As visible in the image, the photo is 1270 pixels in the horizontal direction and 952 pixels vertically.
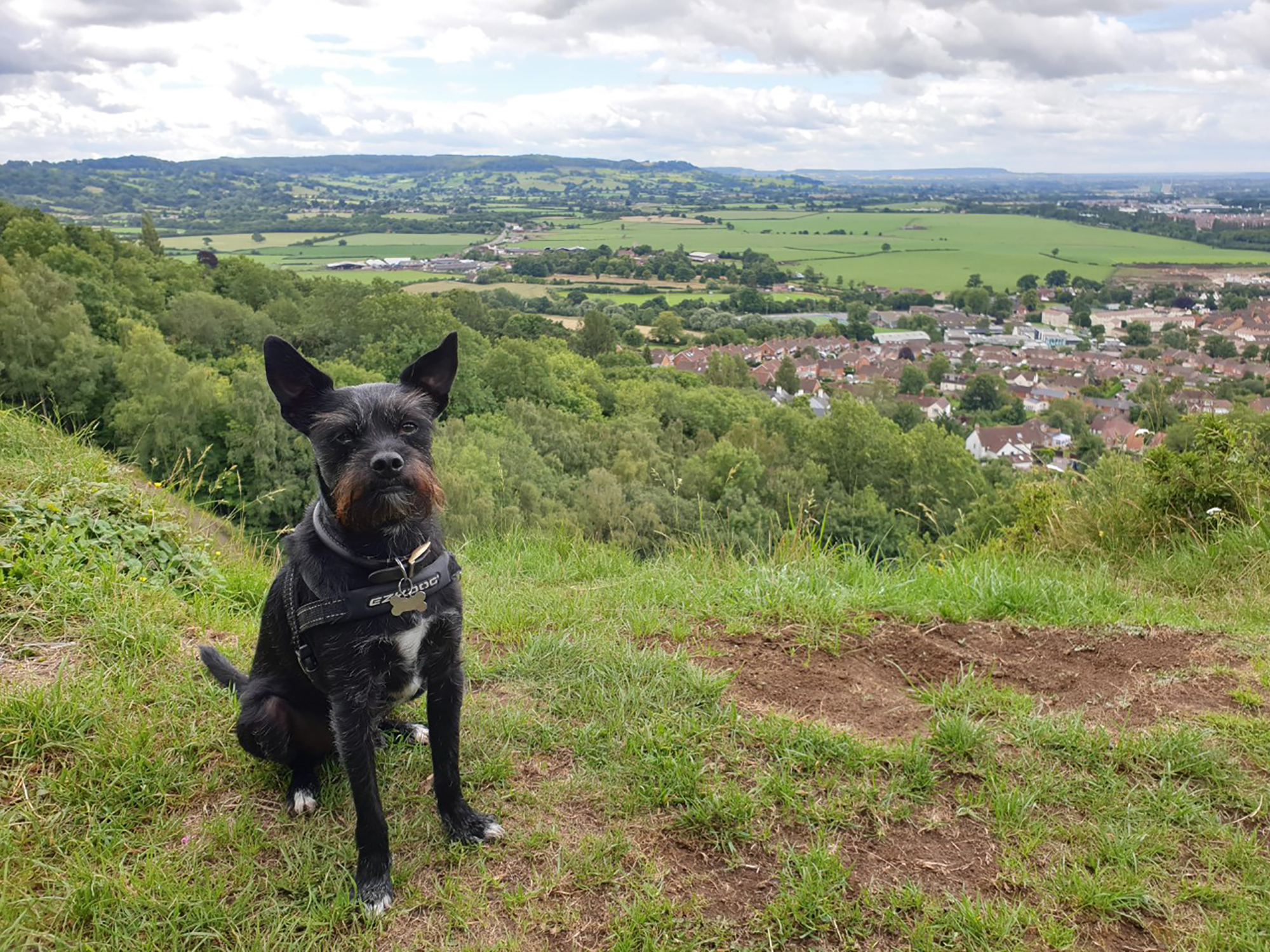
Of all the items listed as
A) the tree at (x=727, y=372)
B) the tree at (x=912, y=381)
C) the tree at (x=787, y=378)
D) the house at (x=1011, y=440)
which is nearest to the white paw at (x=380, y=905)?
the house at (x=1011, y=440)

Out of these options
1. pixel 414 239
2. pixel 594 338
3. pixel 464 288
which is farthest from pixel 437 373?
pixel 414 239

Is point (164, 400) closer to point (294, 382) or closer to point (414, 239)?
point (294, 382)

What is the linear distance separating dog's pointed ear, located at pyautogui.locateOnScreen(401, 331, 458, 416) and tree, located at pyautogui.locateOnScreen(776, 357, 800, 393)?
57.3 meters

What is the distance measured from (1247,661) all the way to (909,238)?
12985cm

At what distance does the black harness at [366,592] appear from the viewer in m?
2.61

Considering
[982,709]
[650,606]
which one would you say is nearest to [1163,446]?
[982,709]

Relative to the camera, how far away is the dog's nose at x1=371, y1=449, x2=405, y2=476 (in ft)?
8.00

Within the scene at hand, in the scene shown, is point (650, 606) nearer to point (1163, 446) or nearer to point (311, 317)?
point (1163, 446)

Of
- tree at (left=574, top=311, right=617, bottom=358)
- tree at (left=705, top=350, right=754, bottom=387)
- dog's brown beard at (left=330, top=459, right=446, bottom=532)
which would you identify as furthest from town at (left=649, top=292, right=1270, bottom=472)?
dog's brown beard at (left=330, top=459, right=446, bottom=532)

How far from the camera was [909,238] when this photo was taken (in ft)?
398

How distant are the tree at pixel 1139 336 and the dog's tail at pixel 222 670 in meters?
71.8

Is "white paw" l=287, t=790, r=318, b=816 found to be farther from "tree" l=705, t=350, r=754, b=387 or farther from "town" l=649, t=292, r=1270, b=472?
"tree" l=705, t=350, r=754, b=387

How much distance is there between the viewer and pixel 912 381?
5806 centimetres

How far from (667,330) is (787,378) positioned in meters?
18.8
